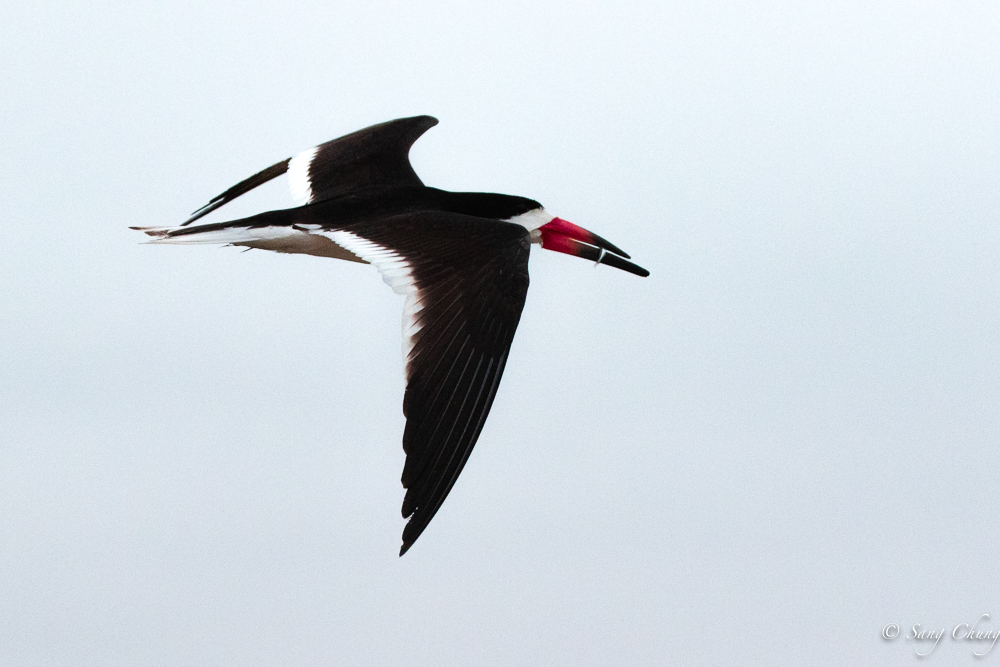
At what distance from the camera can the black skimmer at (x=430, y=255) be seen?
595cm

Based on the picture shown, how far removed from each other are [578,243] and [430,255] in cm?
224

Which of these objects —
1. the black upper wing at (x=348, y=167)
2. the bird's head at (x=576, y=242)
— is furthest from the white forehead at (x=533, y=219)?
the black upper wing at (x=348, y=167)

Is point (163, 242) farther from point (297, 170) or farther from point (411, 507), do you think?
point (411, 507)

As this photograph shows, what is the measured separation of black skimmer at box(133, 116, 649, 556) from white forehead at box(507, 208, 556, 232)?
10 mm


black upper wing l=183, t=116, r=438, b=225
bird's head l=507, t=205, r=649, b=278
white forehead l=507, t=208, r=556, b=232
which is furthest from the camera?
black upper wing l=183, t=116, r=438, b=225

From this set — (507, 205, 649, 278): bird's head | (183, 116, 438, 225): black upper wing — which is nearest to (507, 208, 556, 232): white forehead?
(507, 205, 649, 278): bird's head

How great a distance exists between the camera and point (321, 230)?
293 inches

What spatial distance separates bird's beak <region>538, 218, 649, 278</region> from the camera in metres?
8.70

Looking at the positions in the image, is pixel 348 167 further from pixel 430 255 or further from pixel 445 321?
pixel 445 321

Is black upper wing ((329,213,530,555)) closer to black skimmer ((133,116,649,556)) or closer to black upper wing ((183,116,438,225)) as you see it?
black skimmer ((133,116,649,556))

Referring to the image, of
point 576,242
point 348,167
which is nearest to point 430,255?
point 576,242

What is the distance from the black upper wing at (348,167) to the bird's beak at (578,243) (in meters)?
1.09

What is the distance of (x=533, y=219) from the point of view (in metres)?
8.37

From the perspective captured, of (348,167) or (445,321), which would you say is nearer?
(445,321)
